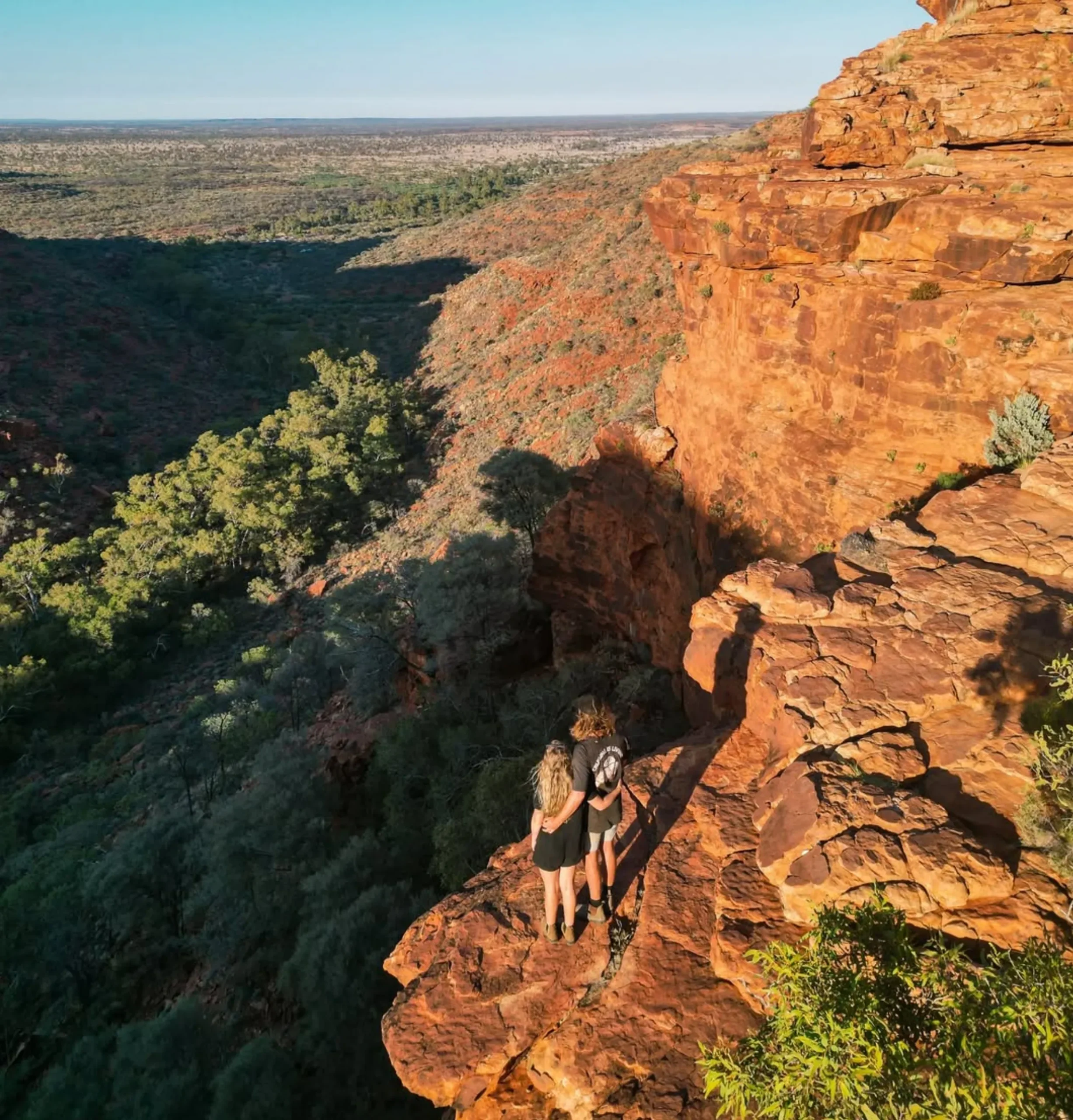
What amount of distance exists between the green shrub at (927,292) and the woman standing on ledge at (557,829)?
22.8ft

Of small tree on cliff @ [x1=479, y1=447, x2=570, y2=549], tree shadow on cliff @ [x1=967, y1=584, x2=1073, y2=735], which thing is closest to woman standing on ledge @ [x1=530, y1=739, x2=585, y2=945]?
tree shadow on cliff @ [x1=967, y1=584, x2=1073, y2=735]

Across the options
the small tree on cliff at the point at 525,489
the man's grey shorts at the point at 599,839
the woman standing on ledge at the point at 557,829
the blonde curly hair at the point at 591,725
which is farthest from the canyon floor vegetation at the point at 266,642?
the blonde curly hair at the point at 591,725

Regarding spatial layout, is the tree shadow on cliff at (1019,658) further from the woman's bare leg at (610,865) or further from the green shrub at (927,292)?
the green shrub at (927,292)

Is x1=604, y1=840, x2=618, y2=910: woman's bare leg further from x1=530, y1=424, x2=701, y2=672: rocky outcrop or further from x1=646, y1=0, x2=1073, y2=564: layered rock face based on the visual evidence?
x1=530, y1=424, x2=701, y2=672: rocky outcrop

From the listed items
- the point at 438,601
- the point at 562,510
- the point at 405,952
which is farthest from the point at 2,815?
the point at 405,952

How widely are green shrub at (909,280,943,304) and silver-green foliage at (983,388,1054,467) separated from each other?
4.86 ft

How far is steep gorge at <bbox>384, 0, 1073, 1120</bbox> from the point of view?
385cm

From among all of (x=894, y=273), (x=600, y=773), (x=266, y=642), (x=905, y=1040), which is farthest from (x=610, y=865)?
(x=266, y=642)

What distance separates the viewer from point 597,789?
430 centimetres

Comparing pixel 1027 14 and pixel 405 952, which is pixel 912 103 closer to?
pixel 1027 14

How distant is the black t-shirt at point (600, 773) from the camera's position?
166 inches

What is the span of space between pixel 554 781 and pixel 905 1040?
215 centimetres

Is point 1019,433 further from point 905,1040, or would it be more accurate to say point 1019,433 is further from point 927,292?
point 905,1040

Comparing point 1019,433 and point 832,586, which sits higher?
point 1019,433
